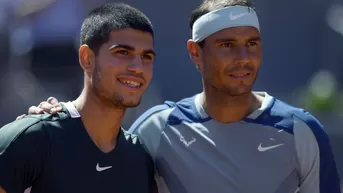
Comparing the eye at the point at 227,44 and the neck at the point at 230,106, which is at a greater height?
the eye at the point at 227,44

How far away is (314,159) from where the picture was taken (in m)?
4.77

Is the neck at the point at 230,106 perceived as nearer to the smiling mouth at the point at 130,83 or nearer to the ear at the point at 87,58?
the smiling mouth at the point at 130,83

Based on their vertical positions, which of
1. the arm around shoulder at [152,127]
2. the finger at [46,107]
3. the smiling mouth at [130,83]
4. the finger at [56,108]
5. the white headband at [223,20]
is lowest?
the arm around shoulder at [152,127]

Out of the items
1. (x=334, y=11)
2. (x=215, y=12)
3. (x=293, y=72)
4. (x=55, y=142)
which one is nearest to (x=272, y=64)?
(x=293, y=72)

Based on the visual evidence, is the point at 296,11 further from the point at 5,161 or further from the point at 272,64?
the point at 5,161

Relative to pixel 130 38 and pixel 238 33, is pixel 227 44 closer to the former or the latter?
pixel 238 33

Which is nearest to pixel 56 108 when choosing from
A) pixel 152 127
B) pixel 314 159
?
pixel 152 127

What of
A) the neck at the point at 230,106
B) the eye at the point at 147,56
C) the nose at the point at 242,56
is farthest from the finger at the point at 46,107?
the nose at the point at 242,56

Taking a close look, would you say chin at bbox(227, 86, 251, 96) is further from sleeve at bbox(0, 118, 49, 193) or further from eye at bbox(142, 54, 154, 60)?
sleeve at bbox(0, 118, 49, 193)

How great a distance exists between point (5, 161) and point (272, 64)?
37.1 feet

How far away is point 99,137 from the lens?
4.60m

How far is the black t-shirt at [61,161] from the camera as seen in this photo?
163 inches

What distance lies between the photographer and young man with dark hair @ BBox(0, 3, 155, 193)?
4.24 metres

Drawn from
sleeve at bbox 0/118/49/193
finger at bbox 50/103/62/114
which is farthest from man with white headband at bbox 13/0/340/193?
sleeve at bbox 0/118/49/193
